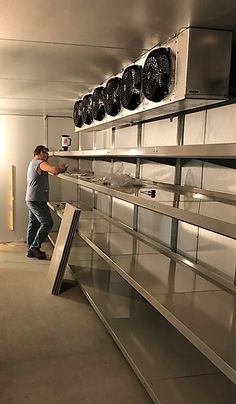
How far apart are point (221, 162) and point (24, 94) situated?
103 inches

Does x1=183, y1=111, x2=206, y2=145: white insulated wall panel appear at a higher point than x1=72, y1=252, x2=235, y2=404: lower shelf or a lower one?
higher

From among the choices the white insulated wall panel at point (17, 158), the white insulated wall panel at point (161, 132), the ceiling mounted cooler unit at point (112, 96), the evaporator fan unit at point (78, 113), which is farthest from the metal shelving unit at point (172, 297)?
the white insulated wall panel at point (17, 158)

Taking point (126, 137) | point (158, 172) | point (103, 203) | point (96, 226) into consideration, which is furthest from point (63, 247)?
point (158, 172)

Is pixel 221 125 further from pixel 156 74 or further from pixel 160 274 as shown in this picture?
pixel 160 274

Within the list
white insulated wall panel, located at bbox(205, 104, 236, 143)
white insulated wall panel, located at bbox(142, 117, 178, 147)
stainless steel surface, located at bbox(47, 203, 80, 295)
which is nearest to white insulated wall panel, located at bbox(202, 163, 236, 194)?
white insulated wall panel, located at bbox(205, 104, 236, 143)

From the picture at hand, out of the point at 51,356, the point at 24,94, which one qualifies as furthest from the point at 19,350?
the point at 24,94

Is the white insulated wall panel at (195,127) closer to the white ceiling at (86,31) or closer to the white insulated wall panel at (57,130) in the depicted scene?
the white ceiling at (86,31)

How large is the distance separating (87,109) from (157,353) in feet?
8.35

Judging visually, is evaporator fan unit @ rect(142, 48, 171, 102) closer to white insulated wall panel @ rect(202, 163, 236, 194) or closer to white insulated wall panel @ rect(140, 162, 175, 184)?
white insulated wall panel @ rect(202, 163, 236, 194)

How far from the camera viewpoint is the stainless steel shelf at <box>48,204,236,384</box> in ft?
4.94

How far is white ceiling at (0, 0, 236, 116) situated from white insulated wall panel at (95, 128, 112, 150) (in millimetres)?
1339

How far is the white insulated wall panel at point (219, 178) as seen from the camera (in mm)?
2158

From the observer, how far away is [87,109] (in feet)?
13.1

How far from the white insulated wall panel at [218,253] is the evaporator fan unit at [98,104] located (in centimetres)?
168
